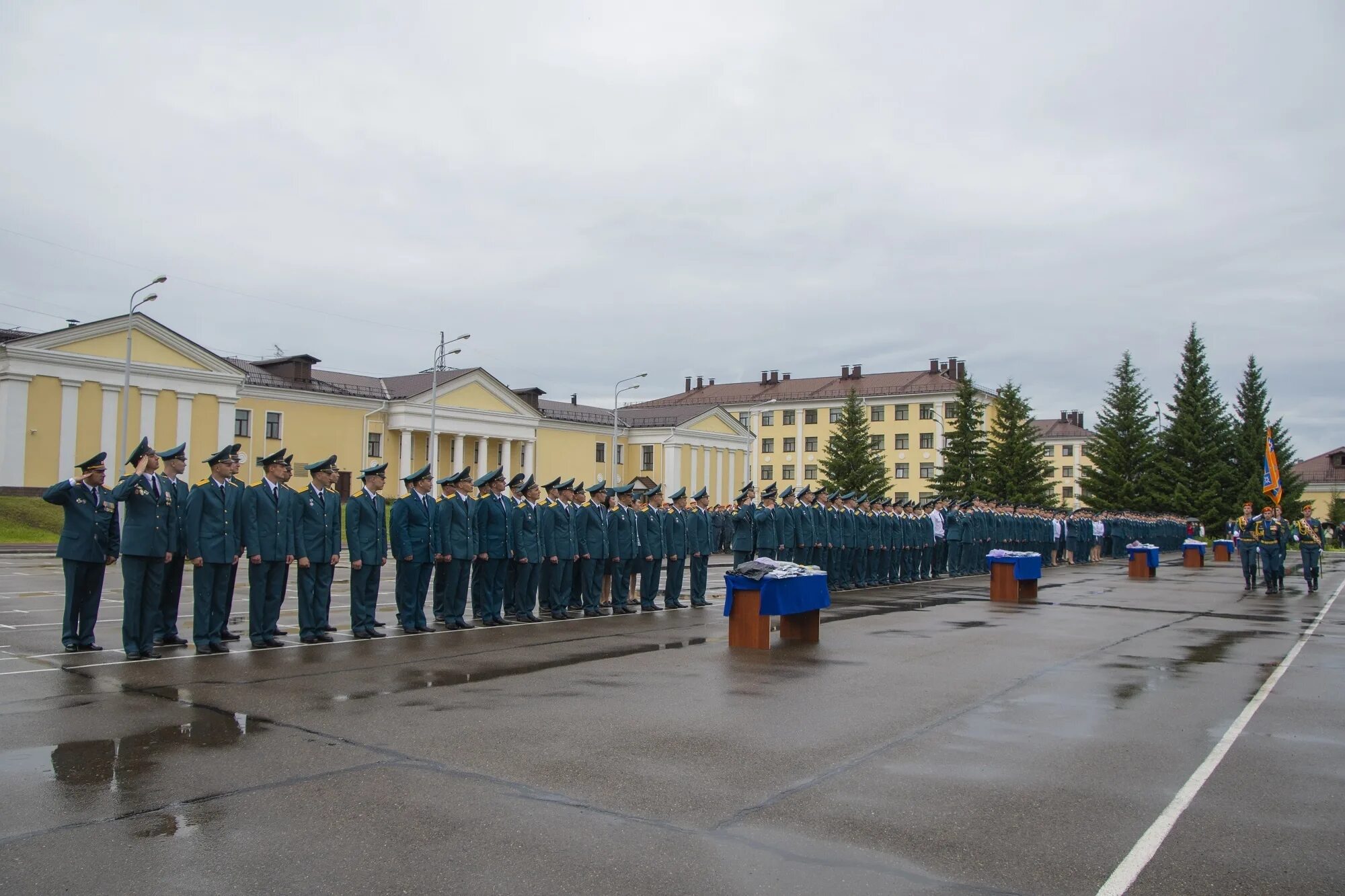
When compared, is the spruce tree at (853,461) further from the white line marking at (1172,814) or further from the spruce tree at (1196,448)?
A: the white line marking at (1172,814)

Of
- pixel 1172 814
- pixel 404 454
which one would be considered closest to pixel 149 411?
pixel 404 454

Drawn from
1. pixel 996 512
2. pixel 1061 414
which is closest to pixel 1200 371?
pixel 996 512

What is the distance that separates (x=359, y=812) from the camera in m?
5.00

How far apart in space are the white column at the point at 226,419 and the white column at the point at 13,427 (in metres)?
8.89

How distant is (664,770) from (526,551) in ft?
26.4

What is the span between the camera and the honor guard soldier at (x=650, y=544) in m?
16.1

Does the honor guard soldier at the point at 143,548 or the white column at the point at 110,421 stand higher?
the white column at the point at 110,421

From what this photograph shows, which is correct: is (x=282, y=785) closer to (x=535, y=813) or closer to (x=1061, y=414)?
(x=535, y=813)

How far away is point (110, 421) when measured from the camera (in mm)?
49750

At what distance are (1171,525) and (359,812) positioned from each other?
5277 cm

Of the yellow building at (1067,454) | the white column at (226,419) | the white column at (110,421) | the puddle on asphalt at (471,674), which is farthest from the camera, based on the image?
the yellow building at (1067,454)

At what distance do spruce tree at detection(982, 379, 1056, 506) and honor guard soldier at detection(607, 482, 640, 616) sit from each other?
47632 mm

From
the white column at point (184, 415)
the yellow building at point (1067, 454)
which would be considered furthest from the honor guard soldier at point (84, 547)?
the yellow building at point (1067, 454)

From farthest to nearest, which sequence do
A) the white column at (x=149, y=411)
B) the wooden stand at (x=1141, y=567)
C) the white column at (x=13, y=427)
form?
the white column at (x=149, y=411) < the white column at (x=13, y=427) < the wooden stand at (x=1141, y=567)
